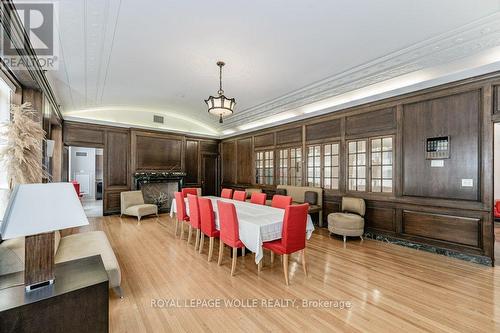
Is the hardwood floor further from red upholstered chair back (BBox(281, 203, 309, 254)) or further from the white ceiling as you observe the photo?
the white ceiling

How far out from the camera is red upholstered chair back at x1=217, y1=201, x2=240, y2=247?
2785 millimetres

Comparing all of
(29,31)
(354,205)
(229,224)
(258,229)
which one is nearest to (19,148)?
(29,31)

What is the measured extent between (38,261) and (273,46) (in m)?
3.58

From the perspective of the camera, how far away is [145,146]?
24.1 ft

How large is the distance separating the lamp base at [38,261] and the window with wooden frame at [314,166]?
17.2 ft

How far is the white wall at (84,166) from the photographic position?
30.6 ft

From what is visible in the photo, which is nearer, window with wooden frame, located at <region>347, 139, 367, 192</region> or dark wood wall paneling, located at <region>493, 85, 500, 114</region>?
dark wood wall paneling, located at <region>493, 85, 500, 114</region>

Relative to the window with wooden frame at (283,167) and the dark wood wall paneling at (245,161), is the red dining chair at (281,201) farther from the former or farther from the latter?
the dark wood wall paneling at (245,161)

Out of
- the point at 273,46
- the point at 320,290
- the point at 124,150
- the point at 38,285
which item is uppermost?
the point at 273,46

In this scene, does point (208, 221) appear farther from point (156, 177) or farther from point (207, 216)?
point (156, 177)

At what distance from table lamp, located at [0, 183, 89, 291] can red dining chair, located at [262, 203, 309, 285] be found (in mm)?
1985

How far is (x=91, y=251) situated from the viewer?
258cm

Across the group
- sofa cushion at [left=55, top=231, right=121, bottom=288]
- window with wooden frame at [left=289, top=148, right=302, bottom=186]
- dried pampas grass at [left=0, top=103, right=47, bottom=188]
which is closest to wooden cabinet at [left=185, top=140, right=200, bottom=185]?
window with wooden frame at [left=289, top=148, right=302, bottom=186]

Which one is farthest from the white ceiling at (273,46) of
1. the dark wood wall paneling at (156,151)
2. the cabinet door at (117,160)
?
the dark wood wall paneling at (156,151)
